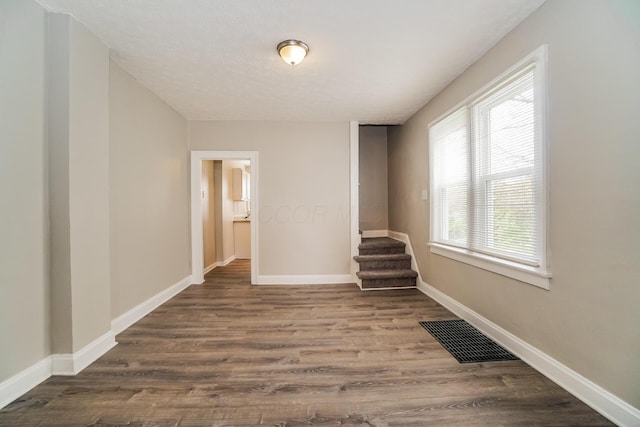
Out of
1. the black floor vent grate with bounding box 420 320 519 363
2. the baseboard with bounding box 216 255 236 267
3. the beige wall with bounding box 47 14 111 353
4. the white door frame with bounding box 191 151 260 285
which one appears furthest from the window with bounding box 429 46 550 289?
the baseboard with bounding box 216 255 236 267

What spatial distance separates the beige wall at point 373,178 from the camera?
5.04 m

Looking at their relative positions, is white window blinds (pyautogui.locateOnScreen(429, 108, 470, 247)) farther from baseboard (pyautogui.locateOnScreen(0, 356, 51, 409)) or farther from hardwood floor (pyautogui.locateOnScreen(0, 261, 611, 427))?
baseboard (pyautogui.locateOnScreen(0, 356, 51, 409))

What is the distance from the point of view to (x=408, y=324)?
2.57 meters

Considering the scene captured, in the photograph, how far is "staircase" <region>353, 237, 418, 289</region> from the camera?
3707 mm

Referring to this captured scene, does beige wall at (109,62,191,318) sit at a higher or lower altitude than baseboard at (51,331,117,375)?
higher

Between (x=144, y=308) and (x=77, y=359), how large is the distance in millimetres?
1010

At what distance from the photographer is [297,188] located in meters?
4.04

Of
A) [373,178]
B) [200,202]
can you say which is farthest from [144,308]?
[373,178]

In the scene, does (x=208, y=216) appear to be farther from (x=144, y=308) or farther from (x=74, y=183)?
(x=74, y=183)

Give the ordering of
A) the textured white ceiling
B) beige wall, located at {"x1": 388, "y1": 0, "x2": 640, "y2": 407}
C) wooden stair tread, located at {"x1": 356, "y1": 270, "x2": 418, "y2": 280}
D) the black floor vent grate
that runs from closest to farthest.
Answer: beige wall, located at {"x1": 388, "y1": 0, "x2": 640, "y2": 407} → the textured white ceiling → the black floor vent grate → wooden stair tread, located at {"x1": 356, "y1": 270, "x2": 418, "y2": 280}

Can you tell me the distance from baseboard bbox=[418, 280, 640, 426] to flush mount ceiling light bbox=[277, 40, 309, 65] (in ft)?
9.52

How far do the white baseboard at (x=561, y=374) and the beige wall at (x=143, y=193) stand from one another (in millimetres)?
3487

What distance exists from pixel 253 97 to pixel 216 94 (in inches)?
17.2

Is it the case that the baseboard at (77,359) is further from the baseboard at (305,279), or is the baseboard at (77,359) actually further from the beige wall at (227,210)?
the beige wall at (227,210)
